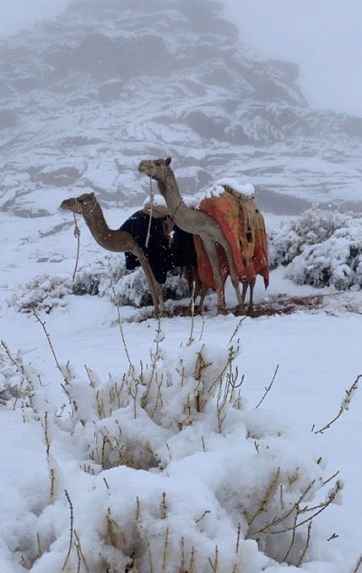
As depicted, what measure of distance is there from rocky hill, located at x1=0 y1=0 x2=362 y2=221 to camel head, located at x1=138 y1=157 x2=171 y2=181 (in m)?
33.9

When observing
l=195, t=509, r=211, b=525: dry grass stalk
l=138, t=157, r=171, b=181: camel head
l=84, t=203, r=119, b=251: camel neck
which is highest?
l=138, t=157, r=171, b=181: camel head

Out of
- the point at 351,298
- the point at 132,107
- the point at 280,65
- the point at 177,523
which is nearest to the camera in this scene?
the point at 177,523

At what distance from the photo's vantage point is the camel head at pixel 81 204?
7.04m

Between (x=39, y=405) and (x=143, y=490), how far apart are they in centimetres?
122

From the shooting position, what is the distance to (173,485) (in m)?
1.40

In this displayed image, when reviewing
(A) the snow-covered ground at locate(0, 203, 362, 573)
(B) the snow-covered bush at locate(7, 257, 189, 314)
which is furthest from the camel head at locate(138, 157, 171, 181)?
(A) the snow-covered ground at locate(0, 203, 362, 573)

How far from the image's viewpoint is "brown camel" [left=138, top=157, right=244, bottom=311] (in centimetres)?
707

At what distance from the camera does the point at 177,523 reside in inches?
51.7

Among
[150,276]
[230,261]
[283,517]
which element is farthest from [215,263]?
[283,517]

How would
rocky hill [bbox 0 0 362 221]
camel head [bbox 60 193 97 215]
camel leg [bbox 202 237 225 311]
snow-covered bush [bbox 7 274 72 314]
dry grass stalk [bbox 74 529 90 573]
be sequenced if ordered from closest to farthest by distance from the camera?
1. dry grass stalk [bbox 74 529 90 573]
2. camel head [bbox 60 193 97 215]
3. camel leg [bbox 202 237 225 311]
4. snow-covered bush [bbox 7 274 72 314]
5. rocky hill [bbox 0 0 362 221]

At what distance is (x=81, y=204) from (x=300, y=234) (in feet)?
16.6

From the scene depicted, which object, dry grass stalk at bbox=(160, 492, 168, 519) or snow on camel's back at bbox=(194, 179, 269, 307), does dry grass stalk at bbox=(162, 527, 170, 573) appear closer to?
dry grass stalk at bbox=(160, 492, 168, 519)

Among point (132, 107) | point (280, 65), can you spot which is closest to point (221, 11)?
point (280, 65)

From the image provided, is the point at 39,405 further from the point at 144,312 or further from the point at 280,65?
the point at 280,65
